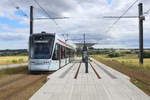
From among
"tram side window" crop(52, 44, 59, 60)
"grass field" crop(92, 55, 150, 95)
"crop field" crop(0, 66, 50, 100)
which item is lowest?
"crop field" crop(0, 66, 50, 100)

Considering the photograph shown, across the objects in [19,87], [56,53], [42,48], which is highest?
[42,48]

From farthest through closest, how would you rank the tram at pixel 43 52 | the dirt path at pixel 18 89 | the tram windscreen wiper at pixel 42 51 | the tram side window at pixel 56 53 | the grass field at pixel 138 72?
1. the tram side window at pixel 56 53
2. the tram windscreen wiper at pixel 42 51
3. the tram at pixel 43 52
4. the grass field at pixel 138 72
5. the dirt path at pixel 18 89

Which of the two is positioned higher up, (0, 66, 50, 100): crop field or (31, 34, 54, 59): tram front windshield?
(31, 34, 54, 59): tram front windshield

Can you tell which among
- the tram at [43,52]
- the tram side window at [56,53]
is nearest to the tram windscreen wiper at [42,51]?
the tram at [43,52]

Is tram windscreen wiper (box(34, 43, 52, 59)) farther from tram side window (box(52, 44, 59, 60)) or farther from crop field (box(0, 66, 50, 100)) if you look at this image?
crop field (box(0, 66, 50, 100))

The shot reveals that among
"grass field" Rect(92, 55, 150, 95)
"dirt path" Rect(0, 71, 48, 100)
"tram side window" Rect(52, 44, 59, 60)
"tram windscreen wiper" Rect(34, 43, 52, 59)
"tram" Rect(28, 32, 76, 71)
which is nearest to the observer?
"dirt path" Rect(0, 71, 48, 100)

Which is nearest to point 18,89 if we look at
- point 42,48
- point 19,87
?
point 19,87

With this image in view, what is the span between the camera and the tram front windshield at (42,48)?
18266 mm

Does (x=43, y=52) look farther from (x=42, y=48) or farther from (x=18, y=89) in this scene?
(x=18, y=89)

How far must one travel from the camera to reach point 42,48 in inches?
730

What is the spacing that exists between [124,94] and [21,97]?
390 cm

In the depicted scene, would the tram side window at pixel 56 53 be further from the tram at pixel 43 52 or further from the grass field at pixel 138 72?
the grass field at pixel 138 72

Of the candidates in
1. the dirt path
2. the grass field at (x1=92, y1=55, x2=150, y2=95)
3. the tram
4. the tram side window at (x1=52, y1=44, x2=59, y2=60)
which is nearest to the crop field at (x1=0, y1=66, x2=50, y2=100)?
the dirt path

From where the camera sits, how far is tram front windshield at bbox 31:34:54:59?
18266mm
